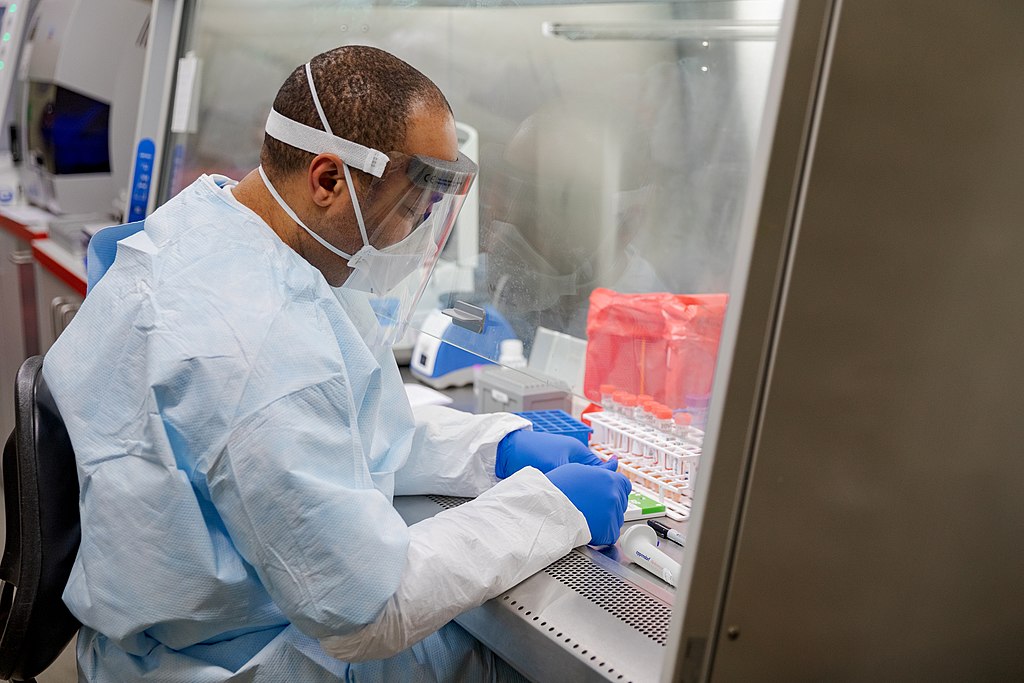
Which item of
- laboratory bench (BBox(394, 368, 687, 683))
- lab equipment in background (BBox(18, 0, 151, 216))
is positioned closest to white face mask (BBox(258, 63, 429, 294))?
laboratory bench (BBox(394, 368, 687, 683))

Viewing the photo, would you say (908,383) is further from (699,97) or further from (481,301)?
(481,301)

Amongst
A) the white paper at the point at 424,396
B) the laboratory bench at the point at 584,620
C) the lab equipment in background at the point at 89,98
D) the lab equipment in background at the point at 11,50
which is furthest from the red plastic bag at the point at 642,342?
the lab equipment in background at the point at 11,50

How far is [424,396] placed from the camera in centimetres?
180

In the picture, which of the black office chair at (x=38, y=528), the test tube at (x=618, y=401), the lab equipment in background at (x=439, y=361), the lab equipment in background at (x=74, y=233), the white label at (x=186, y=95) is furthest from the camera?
the lab equipment in background at (x=74, y=233)

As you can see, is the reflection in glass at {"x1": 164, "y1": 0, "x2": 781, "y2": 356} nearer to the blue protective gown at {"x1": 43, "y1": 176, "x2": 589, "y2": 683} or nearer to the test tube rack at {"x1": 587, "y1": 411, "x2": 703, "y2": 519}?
the test tube rack at {"x1": 587, "y1": 411, "x2": 703, "y2": 519}

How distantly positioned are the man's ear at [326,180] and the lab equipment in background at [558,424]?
21.9 inches

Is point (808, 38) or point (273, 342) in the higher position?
point (808, 38)

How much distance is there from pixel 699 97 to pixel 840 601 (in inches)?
30.3

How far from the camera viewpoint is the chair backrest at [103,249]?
1.23 metres

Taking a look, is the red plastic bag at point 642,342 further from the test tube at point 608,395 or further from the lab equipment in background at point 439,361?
the lab equipment in background at point 439,361

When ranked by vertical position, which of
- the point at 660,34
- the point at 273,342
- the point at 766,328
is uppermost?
the point at 660,34

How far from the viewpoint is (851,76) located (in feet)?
2.38

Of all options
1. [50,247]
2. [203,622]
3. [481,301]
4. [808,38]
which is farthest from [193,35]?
[808,38]

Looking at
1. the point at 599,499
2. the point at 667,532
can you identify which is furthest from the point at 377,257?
the point at 667,532
